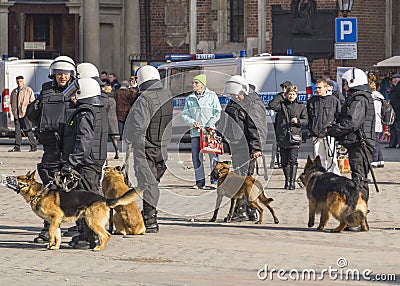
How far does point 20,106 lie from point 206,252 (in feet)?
53.4

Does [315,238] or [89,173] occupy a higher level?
[89,173]

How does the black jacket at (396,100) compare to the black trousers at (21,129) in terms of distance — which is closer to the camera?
the black jacket at (396,100)

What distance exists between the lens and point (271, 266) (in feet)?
36.0

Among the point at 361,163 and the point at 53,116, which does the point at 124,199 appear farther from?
the point at 361,163

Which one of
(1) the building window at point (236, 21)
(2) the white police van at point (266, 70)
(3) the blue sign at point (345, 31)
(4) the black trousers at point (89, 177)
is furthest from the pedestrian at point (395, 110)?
(4) the black trousers at point (89, 177)

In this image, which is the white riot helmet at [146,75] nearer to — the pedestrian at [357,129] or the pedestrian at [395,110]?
the pedestrian at [357,129]

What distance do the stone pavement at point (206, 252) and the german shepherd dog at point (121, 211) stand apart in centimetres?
19

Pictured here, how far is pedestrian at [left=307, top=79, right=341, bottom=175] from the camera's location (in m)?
18.2

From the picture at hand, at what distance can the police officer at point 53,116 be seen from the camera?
12820 millimetres

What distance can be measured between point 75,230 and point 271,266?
3092mm

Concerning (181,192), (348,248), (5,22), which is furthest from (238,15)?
(348,248)

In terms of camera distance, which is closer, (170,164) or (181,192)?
(181,192)

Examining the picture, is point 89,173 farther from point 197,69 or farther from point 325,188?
point 197,69

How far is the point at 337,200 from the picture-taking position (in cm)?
1315
